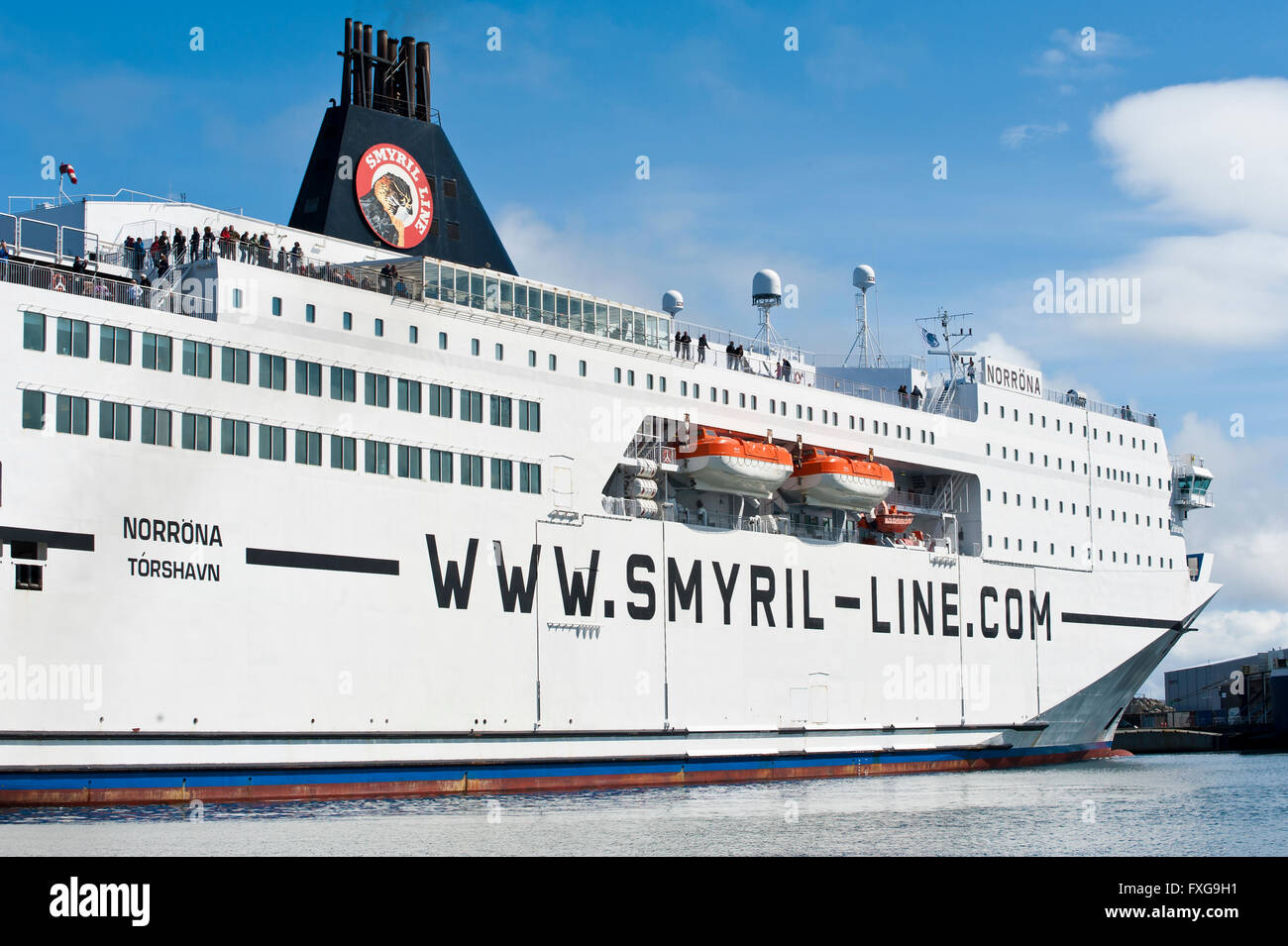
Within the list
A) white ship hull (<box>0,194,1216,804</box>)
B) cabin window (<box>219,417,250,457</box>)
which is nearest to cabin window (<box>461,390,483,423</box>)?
white ship hull (<box>0,194,1216,804</box>)

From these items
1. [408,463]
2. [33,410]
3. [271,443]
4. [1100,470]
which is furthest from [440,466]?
[1100,470]

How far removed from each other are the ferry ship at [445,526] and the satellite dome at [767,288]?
0.23ft

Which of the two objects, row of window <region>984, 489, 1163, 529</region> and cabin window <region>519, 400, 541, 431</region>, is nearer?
cabin window <region>519, 400, 541, 431</region>

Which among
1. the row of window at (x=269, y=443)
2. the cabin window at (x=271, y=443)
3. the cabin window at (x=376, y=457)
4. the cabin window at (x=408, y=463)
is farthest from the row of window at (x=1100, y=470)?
the cabin window at (x=271, y=443)

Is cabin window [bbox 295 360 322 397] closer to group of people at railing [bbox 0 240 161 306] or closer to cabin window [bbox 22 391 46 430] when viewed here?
group of people at railing [bbox 0 240 161 306]

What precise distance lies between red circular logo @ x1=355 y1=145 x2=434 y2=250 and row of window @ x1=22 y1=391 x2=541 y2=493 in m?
6.05

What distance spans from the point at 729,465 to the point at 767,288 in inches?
358

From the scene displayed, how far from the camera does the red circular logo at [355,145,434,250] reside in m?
31.1

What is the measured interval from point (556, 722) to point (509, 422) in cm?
650

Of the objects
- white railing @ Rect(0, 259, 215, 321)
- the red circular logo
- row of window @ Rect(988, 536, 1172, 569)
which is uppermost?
the red circular logo

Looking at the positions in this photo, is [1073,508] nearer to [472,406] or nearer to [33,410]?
[472,406]
